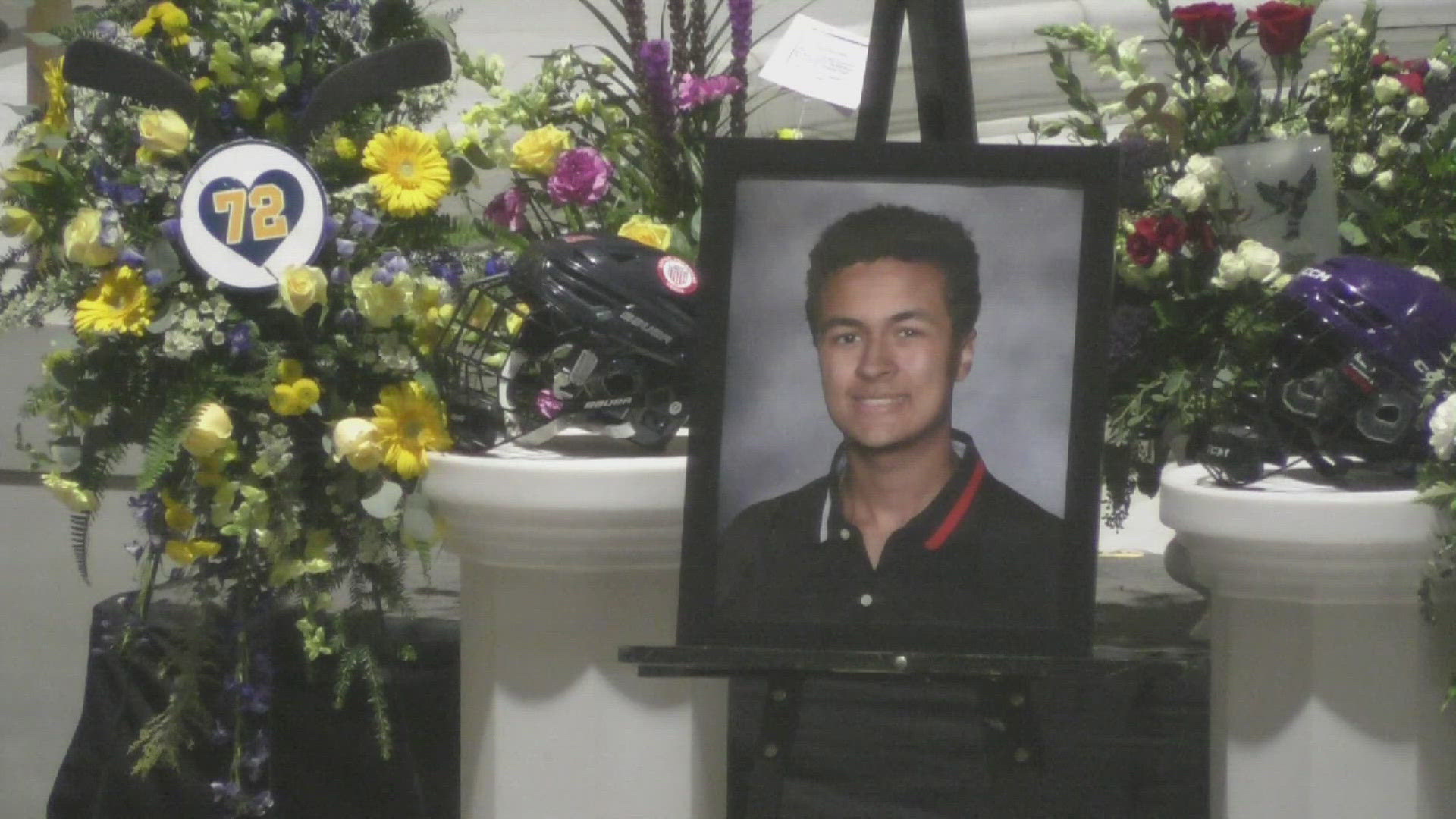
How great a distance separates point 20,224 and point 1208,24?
50.4 inches

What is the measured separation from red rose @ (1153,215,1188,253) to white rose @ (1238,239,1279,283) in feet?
0.22

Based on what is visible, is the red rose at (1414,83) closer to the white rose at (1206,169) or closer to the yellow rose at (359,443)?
the white rose at (1206,169)

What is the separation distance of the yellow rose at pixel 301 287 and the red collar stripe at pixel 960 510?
64 centimetres

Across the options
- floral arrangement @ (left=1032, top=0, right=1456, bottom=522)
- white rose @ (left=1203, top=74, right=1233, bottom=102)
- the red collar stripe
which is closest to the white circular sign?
the red collar stripe

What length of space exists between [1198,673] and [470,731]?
102 cm

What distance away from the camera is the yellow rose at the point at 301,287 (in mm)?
1593

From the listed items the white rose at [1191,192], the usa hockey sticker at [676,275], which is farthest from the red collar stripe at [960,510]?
the white rose at [1191,192]

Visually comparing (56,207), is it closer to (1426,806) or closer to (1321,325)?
(1321,325)

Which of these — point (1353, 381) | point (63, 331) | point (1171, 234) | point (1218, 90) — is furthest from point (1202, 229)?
point (63, 331)

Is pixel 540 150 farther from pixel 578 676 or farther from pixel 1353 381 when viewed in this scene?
pixel 1353 381

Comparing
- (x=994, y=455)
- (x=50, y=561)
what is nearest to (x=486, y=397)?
(x=994, y=455)

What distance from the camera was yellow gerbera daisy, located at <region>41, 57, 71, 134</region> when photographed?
5.74ft

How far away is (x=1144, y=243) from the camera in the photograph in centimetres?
172

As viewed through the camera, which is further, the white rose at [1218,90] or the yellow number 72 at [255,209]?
the white rose at [1218,90]
